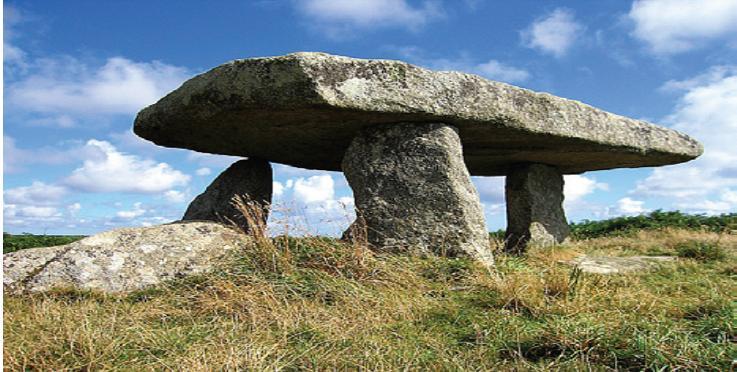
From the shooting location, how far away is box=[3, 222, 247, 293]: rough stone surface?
6.21m

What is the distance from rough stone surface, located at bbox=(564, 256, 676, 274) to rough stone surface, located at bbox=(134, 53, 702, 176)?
1586mm

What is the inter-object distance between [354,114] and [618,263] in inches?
166

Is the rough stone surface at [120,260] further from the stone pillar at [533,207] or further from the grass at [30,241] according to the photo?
the stone pillar at [533,207]

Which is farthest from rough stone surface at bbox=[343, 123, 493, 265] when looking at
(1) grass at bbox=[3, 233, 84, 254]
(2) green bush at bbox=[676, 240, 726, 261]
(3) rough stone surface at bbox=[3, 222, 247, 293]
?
(1) grass at bbox=[3, 233, 84, 254]

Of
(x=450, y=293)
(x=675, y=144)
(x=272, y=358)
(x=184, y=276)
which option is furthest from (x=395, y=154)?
(x=675, y=144)

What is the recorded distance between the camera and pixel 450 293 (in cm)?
545

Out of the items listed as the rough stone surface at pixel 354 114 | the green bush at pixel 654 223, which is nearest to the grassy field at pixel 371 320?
the rough stone surface at pixel 354 114

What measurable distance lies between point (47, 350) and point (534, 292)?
3322 millimetres

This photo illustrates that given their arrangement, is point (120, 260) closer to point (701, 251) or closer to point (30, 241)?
point (30, 241)

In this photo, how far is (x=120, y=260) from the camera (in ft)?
21.2

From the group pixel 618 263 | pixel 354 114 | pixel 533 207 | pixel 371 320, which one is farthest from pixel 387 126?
pixel 533 207

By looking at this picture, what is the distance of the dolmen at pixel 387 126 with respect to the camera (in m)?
6.41

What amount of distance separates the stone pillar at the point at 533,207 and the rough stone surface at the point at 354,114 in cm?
58

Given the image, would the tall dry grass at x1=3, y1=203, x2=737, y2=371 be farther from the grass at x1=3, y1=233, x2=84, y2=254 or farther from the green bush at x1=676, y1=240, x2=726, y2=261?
the grass at x1=3, y1=233, x2=84, y2=254
